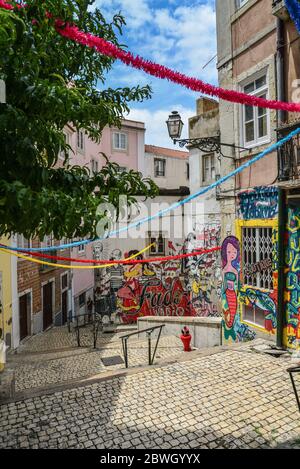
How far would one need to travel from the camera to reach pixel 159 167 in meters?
29.0

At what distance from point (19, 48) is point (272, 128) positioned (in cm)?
600

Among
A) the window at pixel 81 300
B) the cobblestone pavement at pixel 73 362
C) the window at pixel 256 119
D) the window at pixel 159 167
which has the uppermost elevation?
the window at pixel 159 167

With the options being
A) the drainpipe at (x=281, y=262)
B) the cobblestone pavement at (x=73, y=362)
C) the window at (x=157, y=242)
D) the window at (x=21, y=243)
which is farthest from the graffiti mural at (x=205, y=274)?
the window at (x=21, y=243)

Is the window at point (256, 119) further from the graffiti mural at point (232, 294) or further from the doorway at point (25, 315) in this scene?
the doorway at point (25, 315)

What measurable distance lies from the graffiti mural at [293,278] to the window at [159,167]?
2277 cm

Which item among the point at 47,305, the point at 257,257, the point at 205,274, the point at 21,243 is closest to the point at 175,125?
the point at 257,257

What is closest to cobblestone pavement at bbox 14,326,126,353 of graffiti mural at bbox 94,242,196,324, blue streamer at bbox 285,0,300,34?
graffiti mural at bbox 94,242,196,324

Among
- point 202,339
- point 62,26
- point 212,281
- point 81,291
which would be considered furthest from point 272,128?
point 81,291

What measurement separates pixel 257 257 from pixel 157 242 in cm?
1165

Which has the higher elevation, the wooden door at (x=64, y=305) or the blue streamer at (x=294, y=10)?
the blue streamer at (x=294, y=10)

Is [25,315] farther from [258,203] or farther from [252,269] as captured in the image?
[258,203]

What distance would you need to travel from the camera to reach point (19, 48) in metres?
2.84

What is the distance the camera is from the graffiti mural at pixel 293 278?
21.7 ft

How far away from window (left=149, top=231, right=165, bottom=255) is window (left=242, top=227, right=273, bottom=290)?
35.8ft
